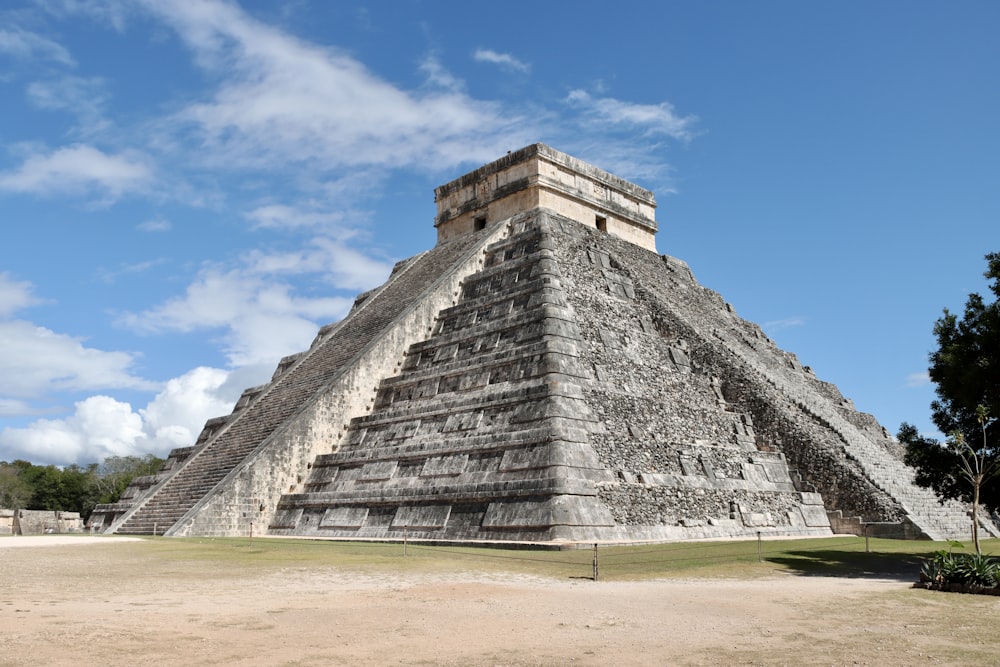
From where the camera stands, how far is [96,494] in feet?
140

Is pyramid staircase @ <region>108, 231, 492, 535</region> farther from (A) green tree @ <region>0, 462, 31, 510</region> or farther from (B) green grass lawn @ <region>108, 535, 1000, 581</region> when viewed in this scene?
(A) green tree @ <region>0, 462, 31, 510</region>

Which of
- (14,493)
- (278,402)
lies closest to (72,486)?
(14,493)

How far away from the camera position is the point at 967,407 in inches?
496

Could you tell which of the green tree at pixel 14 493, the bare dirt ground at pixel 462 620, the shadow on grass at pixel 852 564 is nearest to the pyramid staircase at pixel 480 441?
the shadow on grass at pixel 852 564

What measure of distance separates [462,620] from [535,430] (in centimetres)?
747

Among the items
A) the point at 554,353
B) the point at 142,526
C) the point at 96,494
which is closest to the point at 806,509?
the point at 554,353

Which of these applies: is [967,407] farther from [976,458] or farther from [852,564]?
[852,564]

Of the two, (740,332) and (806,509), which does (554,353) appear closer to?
(806,509)

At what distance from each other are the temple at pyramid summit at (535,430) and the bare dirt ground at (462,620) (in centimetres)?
410

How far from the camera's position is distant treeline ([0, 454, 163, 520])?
42312 millimetres

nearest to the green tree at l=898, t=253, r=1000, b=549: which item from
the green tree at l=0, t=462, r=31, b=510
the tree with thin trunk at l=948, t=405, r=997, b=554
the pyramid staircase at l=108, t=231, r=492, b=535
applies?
the tree with thin trunk at l=948, t=405, r=997, b=554

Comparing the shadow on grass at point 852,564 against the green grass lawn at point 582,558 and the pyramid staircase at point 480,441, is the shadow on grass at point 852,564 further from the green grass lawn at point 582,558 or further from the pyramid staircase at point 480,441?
the pyramid staircase at point 480,441

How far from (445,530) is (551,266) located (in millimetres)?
7366

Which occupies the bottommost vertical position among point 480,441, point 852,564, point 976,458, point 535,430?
point 852,564
